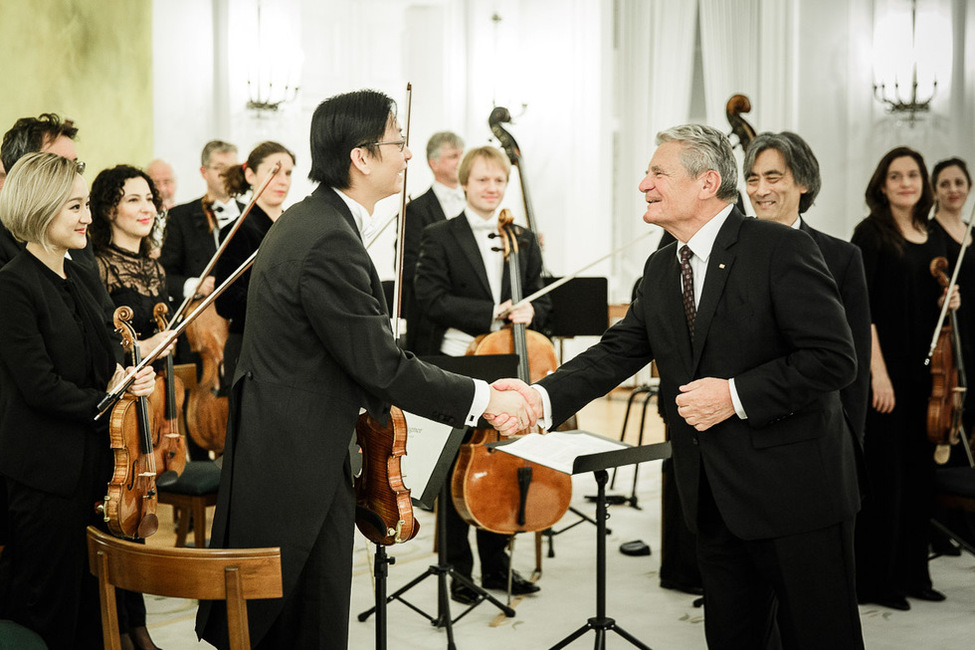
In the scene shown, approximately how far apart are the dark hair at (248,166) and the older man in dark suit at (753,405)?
2.24m

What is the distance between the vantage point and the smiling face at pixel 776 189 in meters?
3.29

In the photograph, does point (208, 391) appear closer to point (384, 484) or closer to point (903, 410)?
point (384, 484)

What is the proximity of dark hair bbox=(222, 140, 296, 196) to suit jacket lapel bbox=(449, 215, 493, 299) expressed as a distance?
0.80 meters

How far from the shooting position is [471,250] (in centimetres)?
418

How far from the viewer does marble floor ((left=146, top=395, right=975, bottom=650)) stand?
3.52 metres

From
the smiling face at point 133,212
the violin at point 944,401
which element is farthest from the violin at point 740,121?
the smiling face at point 133,212

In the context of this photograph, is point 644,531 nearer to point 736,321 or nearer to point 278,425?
point 736,321

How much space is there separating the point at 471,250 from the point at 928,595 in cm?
231

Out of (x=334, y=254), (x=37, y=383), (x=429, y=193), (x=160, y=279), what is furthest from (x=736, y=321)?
(x=429, y=193)

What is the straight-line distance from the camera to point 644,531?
4945 mm

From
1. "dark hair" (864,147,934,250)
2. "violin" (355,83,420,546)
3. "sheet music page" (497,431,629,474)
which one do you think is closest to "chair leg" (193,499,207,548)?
"sheet music page" (497,431,629,474)

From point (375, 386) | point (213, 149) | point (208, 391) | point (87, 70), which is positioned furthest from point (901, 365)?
point (87, 70)

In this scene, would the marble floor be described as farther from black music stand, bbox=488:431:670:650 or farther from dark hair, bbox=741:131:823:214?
dark hair, bbox=741:131:823:214

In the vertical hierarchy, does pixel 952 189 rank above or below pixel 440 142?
below
